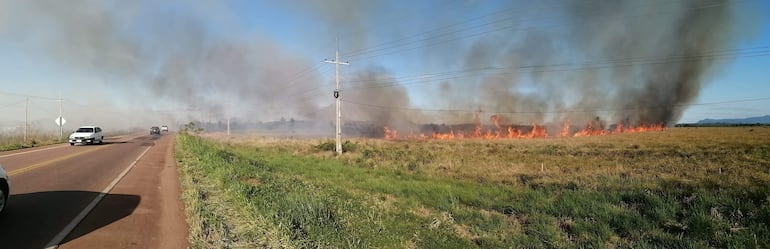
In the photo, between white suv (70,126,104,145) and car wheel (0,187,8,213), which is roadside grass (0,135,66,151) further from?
car wheel (0,187,8,213)

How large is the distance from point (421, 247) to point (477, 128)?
77.5m

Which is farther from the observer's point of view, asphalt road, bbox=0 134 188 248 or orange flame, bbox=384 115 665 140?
orange flame, bbox=384 115 665 140

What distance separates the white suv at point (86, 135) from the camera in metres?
30.8

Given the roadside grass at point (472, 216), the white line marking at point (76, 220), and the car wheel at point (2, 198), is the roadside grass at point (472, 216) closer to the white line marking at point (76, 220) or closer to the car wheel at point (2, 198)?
the white line marking at point (76, 220)

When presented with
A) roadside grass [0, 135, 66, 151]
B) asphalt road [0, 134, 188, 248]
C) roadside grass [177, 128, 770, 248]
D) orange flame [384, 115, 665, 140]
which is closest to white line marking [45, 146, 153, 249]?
asphalt road [0, 134, 188, 248]

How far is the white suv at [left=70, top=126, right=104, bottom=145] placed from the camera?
30.8m

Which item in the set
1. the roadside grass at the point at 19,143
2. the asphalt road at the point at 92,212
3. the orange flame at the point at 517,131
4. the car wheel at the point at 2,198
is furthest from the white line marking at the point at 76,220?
the orange flame at the point at 517,131

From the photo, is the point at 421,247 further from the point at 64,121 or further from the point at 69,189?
the point at 64,121

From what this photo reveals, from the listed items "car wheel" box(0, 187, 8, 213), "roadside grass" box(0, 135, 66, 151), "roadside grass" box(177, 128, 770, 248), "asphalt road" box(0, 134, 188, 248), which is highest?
"roadside grass" box(0, 135, 66, 151)

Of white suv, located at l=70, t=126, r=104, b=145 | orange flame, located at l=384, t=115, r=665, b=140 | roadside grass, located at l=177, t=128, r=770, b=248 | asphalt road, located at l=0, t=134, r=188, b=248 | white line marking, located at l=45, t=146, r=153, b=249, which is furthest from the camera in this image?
orange flame, located at l=384, t=115, r=665, b=140

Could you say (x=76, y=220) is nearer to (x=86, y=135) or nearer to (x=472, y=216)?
(x=472, y=216)

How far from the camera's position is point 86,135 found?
3161 centimetres

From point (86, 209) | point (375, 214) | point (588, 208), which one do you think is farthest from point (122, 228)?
point (588, 208)

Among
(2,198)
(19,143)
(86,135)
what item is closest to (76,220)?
(2,198)
